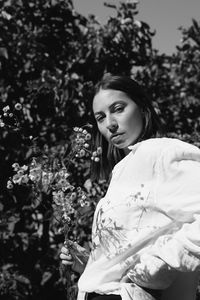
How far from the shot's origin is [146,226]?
1.55 meters

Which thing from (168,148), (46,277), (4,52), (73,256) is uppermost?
(4,52)

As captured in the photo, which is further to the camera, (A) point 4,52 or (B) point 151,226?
(A) point 4,52

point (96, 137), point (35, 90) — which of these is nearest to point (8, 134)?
point (35, 90)

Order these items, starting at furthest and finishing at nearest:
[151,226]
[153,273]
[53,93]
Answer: [53,93]
[151,226]
[153,273]

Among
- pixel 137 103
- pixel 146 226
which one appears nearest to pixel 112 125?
pixel 137 103

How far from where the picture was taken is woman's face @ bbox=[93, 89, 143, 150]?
1.80 metres

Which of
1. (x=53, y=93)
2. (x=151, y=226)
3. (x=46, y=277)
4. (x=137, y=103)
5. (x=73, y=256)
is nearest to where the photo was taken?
(x=151, y=226)

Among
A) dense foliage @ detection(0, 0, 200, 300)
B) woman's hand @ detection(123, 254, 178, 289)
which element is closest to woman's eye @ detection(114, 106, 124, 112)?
woman's hand @ detection(123, 254, 178, 289)

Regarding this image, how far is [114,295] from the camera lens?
1.48m

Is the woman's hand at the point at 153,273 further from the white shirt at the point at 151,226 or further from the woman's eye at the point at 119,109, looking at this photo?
the woman's eye at the point at 119,109

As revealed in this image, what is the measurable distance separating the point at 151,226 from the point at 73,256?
0.31 meters

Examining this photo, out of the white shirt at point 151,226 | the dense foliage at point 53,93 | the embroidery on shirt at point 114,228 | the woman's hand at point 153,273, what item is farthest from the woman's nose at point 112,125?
the dense foliage at point 53,93

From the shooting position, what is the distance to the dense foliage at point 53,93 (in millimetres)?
3180

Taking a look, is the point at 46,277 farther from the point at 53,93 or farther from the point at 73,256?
the point at 73,256
